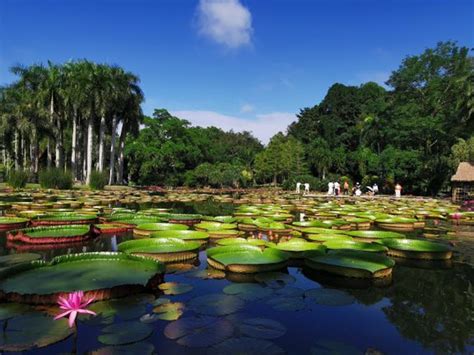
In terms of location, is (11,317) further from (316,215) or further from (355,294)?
(316,215)

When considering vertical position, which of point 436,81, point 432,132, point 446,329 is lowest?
point 446,329

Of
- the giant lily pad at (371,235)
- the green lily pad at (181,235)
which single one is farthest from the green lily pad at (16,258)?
the giant lily pad at (371,235)

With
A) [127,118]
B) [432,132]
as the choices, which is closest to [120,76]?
[127,118]

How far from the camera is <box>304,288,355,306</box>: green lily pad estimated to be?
4706 millimetres

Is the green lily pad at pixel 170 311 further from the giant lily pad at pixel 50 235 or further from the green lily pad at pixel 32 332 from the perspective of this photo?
the giant lily pad at pixel 50 235

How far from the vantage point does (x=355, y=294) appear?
203 inches

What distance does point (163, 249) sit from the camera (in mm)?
6746

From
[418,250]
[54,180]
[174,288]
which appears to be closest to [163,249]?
[174,288]

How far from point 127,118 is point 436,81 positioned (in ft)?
104

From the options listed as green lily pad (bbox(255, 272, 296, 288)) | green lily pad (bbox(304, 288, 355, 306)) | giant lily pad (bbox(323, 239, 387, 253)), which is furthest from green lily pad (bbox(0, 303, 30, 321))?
giant lily pad (bbox(323, 239, 387, 253))

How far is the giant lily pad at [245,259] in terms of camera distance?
19.0ft

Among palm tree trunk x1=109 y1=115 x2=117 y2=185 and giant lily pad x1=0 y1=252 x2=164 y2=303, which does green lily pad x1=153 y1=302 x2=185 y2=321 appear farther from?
Result: palm tree trunk x1=109 y1=115 x2=117 y2=185

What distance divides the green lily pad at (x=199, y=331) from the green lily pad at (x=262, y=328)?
5.9 inches

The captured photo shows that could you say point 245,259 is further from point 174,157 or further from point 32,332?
point 174,157
